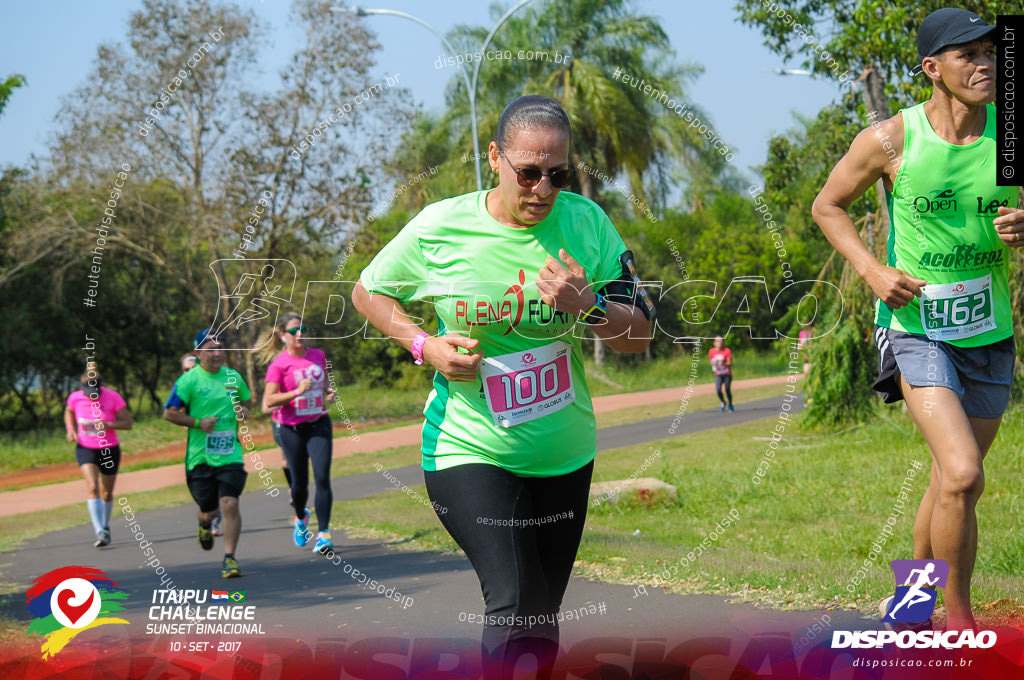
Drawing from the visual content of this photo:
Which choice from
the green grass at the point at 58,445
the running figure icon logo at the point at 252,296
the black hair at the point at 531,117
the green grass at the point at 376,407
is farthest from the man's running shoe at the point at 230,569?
the green grass at the point at 58,445

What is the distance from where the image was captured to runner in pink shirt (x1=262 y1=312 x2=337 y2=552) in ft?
26.8

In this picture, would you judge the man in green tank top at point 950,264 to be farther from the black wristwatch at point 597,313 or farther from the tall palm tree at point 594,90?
the tall palm tree at point 594,90

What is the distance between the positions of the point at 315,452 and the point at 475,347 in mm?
5262

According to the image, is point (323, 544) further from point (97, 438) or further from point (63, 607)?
point (97, 438)

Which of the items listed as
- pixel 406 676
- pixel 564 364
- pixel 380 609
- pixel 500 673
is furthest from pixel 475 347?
pixel 380 609

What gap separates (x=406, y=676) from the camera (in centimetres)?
414

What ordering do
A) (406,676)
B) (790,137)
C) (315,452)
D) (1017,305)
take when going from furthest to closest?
(790,137), (1017,305), (315,452), (406,676)

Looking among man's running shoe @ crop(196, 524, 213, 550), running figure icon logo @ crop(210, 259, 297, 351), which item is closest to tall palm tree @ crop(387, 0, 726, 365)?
running figure icon logo @ crop(210, 259, 297, 351)

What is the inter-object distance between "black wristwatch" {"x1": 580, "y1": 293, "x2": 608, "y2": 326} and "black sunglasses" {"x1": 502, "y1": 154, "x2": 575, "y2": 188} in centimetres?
39

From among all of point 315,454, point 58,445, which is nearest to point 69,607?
point 315,454

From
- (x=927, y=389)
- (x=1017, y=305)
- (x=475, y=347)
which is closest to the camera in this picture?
(x=475, y=347)

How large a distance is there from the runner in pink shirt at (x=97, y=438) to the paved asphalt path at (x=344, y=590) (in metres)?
0.38

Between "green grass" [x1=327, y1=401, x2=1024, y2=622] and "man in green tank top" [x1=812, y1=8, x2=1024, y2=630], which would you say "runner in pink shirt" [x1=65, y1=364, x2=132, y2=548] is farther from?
"man in green tank top" [x1=812, y1=8, x2=1024, y2=630]

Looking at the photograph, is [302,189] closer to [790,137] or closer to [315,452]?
[790,137]
